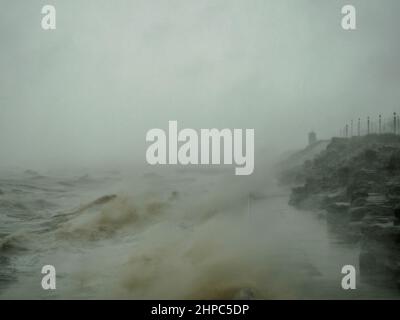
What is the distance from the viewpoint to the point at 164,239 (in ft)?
10.5

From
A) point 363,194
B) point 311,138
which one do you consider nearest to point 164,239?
point 311,138

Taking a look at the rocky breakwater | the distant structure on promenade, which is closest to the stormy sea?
the rocky breakwater

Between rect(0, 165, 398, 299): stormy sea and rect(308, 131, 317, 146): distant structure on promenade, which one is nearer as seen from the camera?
rect(0, 165, 398, 299): stormy sea

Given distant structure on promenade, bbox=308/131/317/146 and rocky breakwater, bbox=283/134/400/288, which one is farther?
distant structure on promenade, bbox=308/131/317/146

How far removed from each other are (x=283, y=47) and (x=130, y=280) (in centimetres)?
206

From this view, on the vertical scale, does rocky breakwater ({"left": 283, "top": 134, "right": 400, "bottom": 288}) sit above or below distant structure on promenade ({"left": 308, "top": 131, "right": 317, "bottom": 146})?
below

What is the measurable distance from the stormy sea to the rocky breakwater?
99mm

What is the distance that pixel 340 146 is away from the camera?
330 cm

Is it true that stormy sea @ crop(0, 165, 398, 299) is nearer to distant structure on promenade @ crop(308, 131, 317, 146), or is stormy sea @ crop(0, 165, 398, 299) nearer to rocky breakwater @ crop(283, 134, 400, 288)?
rocky breakwater @ crop(283, 134, 400, 288)

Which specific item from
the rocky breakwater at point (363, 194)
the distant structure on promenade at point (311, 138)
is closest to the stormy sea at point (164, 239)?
the rocky breakwater at point (363, 194)

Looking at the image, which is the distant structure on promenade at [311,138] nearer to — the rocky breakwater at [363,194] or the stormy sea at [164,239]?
the rocky breakwater at [363,194]

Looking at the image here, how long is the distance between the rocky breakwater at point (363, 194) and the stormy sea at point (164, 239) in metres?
0.10

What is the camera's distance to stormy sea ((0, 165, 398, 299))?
3086 mm

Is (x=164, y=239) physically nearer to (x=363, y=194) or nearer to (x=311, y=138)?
(x=311, y=138)
